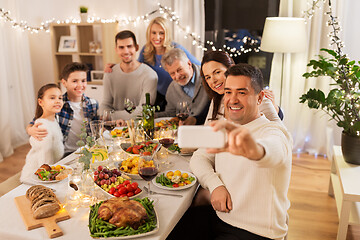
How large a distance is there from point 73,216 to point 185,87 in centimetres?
173

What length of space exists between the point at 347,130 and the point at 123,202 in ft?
7.45

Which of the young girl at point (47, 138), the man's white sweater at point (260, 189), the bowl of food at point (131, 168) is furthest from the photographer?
the young girl at point (47, 138)

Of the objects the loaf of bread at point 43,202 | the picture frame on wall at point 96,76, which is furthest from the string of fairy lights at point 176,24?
the loaf of bread at point 43,202

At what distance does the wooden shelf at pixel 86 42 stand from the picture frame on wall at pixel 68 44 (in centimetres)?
6

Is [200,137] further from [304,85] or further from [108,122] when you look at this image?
[304,85]

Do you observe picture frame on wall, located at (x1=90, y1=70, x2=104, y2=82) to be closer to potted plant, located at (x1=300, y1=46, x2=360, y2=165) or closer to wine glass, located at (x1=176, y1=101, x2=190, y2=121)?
wine glass, located at (x1=176, y1=101, x2=190, y2=121)

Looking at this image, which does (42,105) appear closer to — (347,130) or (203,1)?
(347,130)

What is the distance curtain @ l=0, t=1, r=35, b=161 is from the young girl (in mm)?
2216

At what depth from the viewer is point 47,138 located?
2.24 metres

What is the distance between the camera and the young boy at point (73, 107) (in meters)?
2.62

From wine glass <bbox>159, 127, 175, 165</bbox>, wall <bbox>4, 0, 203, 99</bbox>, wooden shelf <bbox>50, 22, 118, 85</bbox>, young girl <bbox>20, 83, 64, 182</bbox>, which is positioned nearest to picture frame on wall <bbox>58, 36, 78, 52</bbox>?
wooden shelf <bbox>50, 22, 118, 85</bbox>

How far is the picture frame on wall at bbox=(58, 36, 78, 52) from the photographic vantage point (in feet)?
15.8

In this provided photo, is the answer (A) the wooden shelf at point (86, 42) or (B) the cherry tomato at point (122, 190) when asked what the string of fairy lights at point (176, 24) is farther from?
(B) the cherry tomato at point (122, 190)

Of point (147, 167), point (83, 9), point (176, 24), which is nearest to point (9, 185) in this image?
point (147, 167)
